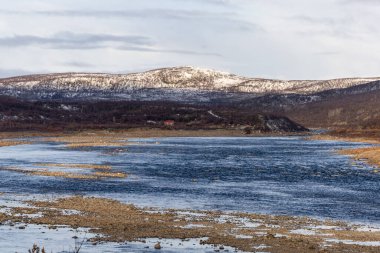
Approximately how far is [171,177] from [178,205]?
21838 millimetres

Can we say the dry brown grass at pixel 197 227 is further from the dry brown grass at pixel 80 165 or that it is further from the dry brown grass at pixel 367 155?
the dry brown grass at pixel 367 155

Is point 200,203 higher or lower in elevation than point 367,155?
lower

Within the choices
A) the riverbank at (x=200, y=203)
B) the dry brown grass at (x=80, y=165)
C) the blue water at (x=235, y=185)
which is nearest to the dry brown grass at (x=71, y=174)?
the riverbank at (x=200, y=203)

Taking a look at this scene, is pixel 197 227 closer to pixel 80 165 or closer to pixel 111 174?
pixel 111 174

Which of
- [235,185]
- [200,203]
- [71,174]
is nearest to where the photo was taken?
[200,203]

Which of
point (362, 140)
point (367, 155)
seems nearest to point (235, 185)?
point (367, 155)

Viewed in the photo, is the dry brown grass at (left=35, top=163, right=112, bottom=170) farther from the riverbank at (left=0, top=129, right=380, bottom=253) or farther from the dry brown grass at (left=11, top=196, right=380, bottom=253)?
the dry brown grass at (left=11, top=196, right=380, bottom=253)

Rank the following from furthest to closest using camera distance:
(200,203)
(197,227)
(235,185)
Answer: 1. (235,185)
2. (200,203)
3. (197,227)

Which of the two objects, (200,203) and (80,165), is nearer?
(200,203)

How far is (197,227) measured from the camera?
3797 centimetres

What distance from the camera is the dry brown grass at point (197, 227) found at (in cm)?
3344

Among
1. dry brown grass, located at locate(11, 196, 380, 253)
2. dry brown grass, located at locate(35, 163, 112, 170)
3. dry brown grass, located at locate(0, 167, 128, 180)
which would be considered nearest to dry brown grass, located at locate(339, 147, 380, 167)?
dry brown grass, located at locate(35, 163, 112, 170)

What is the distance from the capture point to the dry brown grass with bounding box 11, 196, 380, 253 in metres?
33.4

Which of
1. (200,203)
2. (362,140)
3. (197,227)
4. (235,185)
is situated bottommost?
(235,185)
